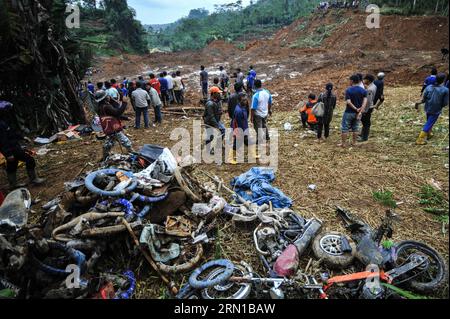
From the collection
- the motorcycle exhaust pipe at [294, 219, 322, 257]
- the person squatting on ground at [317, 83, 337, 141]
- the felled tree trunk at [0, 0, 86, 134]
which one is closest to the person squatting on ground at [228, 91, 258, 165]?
the person squatting on ground at [317, 83, 337, 141]

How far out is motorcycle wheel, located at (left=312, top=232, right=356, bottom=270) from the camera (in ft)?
10.8

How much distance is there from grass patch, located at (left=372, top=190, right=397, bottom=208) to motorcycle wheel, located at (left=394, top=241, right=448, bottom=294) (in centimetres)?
126

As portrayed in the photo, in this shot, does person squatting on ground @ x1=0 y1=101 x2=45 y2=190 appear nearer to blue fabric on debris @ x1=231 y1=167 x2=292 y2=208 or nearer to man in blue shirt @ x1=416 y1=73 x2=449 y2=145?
blue fabric on debris @ x1=231 y1=167 x2=292 y2=208

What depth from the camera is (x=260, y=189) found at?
490 centimetres

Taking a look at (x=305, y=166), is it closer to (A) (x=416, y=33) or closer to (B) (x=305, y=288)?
(B) (x=305, y=288)

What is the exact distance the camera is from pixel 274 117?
34.3 ft

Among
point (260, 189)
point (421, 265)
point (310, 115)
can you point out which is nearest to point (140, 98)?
point (310, 115)

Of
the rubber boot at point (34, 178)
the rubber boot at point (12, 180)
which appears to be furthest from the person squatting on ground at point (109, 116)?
the rubber boot at point (12, 180)

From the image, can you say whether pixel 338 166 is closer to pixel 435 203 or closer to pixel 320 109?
pixel 320 109

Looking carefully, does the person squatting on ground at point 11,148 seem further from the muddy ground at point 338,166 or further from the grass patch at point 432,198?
the grass patch at point 432,198

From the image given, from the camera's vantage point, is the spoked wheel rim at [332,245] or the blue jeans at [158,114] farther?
the blue jeans at [158,114]

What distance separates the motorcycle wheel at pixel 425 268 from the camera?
2914 millimetres

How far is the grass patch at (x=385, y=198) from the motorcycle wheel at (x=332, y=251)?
4.49 feet

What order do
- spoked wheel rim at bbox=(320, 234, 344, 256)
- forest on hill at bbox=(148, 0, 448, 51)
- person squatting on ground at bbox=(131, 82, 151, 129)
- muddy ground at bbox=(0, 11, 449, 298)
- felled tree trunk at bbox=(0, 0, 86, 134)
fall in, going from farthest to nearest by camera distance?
forest on hill at bbox=(148, 0, 448, 51), person squatting on ground at bbox=(131, 82, 151, 129), felled tree trunk at bbox=(0, 0, 86, 134), muddy ground at bbox=(0, 11, 449, 298), spoked wheel rim at bbox=(320, 234, 344, 256)
